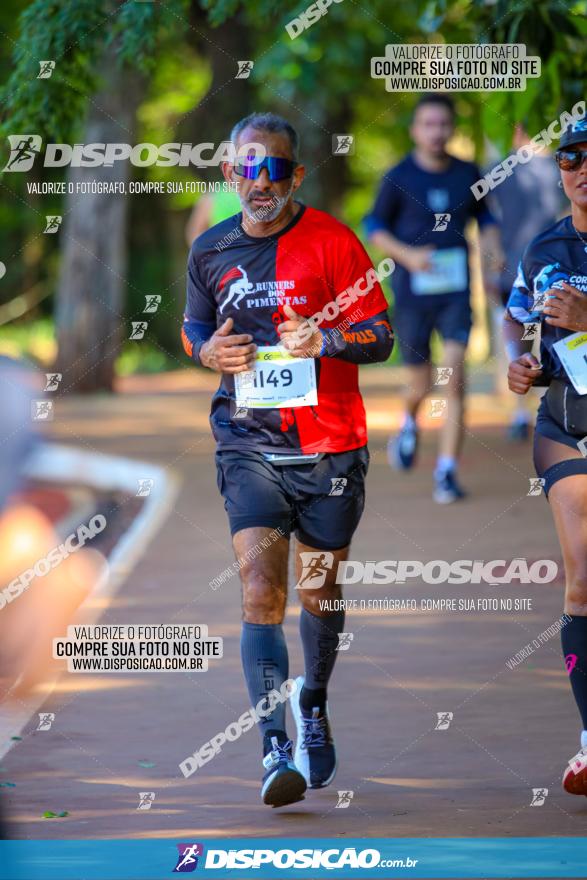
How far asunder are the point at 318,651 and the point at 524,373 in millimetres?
1192

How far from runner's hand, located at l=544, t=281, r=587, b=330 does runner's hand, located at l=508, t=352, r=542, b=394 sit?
187 millimetres

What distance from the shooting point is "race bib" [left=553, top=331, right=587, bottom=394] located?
19.7 ft

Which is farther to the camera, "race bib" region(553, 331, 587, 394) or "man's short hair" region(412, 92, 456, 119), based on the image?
"man's short hair" region(412, 92, 456, 119)

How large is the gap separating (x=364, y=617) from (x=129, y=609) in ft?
3.83

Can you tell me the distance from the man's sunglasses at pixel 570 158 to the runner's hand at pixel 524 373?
634mm

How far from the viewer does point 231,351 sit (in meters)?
5.98

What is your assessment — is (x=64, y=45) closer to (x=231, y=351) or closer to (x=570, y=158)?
(x=231, y=351)

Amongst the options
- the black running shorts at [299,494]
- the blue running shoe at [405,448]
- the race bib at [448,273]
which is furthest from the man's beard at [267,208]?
the blue running shoe at [405,448]

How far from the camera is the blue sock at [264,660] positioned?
19.5 feet

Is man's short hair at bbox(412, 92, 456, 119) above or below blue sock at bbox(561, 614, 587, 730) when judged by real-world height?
above

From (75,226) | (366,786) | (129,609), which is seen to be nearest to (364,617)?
(129,609)

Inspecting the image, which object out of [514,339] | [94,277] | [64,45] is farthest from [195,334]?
[94,277]

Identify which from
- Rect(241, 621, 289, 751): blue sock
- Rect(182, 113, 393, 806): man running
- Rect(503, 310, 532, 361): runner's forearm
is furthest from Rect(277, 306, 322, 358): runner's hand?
Rect(241, 621, 289, 751): blue sock

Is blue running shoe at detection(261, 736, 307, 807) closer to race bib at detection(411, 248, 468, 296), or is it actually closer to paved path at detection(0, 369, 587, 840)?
paved path at detection(0, 369, 587, 840)
